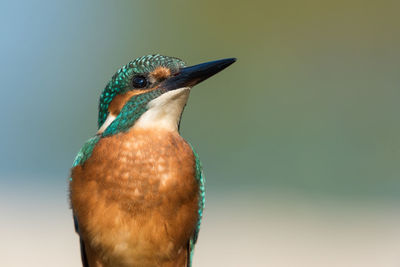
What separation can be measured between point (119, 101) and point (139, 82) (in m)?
0.07

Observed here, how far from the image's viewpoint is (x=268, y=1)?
12.7 ft

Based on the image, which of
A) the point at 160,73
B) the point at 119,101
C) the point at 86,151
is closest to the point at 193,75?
the point at 160,73

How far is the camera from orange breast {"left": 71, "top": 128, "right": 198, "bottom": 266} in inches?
42.9

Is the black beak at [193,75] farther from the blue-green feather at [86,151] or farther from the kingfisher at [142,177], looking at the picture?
the blue-green feather at [86,151]

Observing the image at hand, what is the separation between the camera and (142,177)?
3.59 feet

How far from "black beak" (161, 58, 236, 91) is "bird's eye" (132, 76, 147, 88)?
0.16 ft

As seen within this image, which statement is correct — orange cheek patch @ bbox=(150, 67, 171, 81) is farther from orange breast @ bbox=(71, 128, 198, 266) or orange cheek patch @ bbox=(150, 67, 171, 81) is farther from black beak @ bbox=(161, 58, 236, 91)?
orange breast @ bbox=(71, 128, 198, 266)

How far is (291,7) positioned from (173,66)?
3.03 m

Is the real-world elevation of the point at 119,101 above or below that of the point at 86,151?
above

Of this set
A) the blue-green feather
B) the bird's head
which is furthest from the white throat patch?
the blue-green feather

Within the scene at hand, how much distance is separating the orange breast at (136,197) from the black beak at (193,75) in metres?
0.11

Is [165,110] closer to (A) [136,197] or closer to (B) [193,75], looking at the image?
(B) [193,75]

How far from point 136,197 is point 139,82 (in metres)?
0.26

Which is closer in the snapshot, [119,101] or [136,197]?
[136,197]
